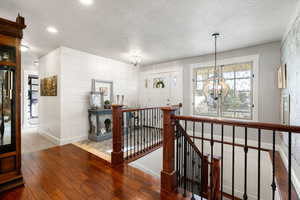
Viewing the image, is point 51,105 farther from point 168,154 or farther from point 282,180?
point 282,180

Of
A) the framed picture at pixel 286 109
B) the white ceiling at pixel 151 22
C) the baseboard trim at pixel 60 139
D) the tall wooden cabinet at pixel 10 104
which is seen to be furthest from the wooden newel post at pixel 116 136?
the framed picture at pixel 286 109

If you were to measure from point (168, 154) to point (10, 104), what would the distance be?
2322 millimetres

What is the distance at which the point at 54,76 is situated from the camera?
405cm

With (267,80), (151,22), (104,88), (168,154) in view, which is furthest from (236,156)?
(104,88)

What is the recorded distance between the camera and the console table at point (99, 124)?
165 inches

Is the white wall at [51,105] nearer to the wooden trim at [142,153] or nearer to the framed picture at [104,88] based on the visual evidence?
the framed picture at [104,88]

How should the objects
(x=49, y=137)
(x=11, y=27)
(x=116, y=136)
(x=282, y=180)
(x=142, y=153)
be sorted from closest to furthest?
(x=11, y=27) < (x=282, y=180) < (x=116, y=136) < (x=142, y=153) < (x=49, y=137)

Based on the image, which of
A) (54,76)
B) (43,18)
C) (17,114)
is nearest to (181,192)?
(17,114)

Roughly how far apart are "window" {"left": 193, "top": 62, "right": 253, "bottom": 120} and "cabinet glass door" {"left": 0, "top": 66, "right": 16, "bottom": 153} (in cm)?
453

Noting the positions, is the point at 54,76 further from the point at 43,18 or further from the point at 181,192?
the point at 181,192

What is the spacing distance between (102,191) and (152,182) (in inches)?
28.7

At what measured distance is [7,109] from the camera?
6.41 feet

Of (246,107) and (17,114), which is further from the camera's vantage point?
(246,107)

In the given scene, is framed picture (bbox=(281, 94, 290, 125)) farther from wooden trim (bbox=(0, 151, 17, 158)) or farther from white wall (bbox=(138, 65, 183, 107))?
wooden trim (bbox=(0, 151, 17, 158))
